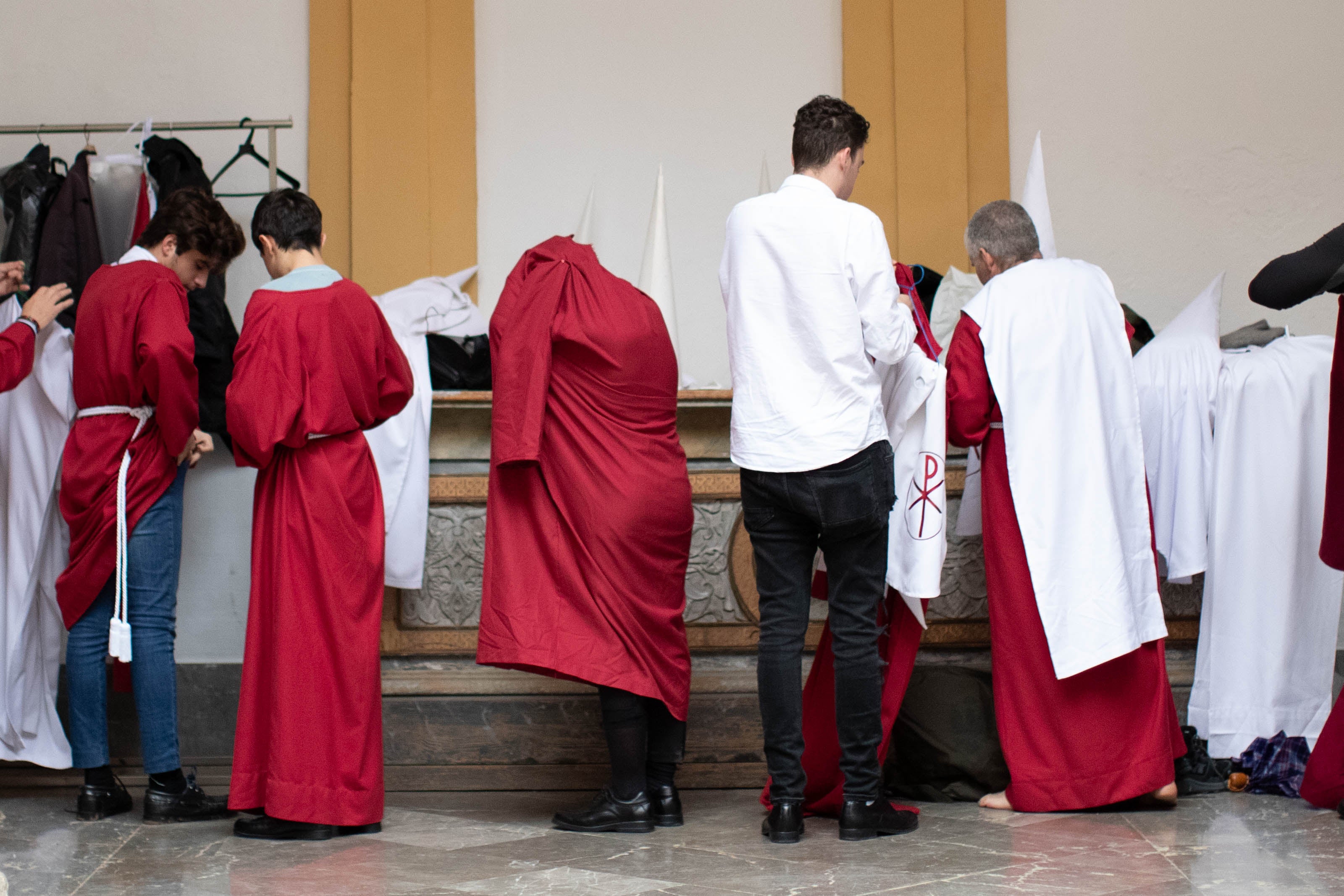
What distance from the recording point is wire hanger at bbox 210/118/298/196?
4.36 meters

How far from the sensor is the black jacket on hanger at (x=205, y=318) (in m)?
4.05

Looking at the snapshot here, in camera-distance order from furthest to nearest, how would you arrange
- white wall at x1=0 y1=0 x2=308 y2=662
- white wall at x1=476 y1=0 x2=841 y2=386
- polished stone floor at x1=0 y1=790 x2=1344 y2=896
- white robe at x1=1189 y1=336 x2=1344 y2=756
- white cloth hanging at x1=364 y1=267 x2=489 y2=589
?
1. white wall at x1=476 y1=0 x2=841 y2=386
2. white wall at x1=0 y1=0 x2=308 y2=662
3. white cloth hanging at x1=364 y1=267 x2=489 y2=589
4. white robe at x1=1189 y1=336 x2=1344 y2=756
5. polished stone floor at x1=0 y1=790 x2=1344 y2=896

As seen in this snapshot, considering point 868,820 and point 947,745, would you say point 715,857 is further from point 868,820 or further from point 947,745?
point 947,745

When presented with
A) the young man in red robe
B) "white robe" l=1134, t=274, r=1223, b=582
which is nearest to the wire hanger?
the young man in red robe

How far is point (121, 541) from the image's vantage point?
3.38 meters

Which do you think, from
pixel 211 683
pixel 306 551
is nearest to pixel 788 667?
pixel 306 551

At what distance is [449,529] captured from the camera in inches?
157

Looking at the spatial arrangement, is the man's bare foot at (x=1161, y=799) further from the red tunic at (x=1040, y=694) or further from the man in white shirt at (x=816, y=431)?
the man in white shirt at (x=816, y=431)

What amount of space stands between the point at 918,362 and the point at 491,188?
2.15 metres

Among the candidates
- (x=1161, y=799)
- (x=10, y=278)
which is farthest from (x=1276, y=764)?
(x=10, y=278)

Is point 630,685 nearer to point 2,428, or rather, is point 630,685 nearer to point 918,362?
point 918,362

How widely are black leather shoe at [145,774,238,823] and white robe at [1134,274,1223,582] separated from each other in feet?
8.99

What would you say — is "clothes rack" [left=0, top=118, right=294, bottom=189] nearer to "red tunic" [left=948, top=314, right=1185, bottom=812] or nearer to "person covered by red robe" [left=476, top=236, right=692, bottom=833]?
"person covered by red robe" [left=476, top=236, right=692, bottom=833]

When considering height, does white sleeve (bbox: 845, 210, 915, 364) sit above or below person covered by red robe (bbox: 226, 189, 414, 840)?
above
